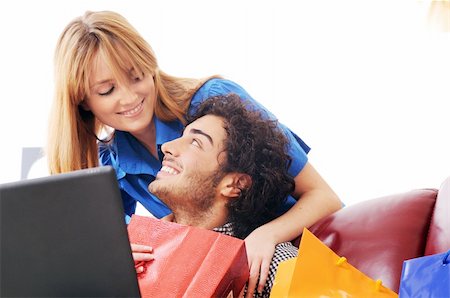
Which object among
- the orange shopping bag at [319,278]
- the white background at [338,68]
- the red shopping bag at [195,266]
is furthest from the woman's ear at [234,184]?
the orange shopping bag at [319,278]

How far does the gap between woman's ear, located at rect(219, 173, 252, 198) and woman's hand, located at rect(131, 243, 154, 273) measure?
0.36 meters

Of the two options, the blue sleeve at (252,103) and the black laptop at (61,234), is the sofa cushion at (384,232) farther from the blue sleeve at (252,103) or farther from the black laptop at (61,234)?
the black laptop at (61,234)

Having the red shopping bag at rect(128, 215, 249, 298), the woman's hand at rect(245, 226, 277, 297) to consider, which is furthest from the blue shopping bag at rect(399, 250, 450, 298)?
the woman's hand at rect(245, 226, 277, 297)

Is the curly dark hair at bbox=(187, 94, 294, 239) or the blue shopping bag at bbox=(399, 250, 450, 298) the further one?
the curly dark hair at bbox=(187, 94, 294, 239)

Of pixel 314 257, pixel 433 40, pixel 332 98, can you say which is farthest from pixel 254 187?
pixel 433 40

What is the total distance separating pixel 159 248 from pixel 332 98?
0.71 metres

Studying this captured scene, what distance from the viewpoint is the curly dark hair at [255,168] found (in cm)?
178

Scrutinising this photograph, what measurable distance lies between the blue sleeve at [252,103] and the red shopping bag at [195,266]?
17.5 inches

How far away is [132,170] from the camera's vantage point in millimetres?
1904

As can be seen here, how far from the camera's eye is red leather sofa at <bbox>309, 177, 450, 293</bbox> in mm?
1459

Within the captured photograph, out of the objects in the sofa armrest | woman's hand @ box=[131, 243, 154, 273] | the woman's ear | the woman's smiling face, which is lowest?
woman's hand @ box=[131, 243, 154, 273]

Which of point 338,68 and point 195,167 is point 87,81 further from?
point 338,68

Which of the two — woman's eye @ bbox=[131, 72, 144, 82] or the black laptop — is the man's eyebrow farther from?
the black laptop

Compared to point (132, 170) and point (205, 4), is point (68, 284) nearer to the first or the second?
point (132, 170)
